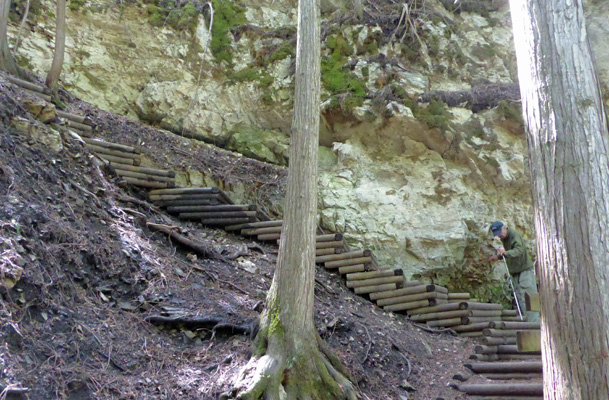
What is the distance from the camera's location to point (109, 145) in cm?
911

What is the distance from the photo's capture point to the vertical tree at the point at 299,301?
4.78 metres

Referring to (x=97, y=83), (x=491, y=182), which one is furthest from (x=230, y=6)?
(x=491, y=182)

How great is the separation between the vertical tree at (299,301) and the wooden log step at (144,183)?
423cm

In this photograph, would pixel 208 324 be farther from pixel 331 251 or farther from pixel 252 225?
pixel 331 251

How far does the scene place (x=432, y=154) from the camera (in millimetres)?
11977

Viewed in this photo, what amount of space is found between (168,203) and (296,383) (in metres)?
5.23

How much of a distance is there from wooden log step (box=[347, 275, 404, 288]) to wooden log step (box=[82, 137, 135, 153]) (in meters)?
4.94

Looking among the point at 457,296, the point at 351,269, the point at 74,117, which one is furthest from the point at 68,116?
the point at 457,296

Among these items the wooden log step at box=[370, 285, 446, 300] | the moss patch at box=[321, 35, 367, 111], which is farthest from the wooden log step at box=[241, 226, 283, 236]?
the moss patch at box=[321, 35, 367, 111]

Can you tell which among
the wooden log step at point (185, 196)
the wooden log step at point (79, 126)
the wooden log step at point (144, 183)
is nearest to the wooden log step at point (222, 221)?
the wooden log step at point (185, 196)

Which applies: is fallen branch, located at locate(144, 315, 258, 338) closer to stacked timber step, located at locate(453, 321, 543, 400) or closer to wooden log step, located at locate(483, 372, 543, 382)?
stacked timber step, located at locate(453, 321, 543, 400)

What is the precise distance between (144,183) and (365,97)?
622 centimetres

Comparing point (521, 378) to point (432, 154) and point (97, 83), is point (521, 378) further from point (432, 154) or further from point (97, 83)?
point (97, 83)

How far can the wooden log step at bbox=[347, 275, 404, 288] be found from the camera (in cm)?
861
